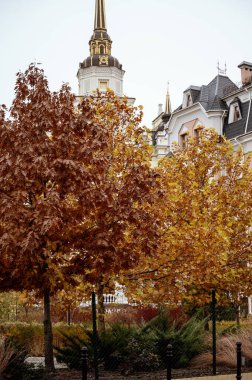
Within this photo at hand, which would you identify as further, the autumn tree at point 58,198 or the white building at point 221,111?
the white building at point 221,111

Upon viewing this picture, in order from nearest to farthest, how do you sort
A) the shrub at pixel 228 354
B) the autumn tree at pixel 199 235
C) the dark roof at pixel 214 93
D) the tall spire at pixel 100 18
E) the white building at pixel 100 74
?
the shrub at pixel 228 354 < the autumn tree at pixel 199 235 < the dark roof at pixel 214 93 < the white building at pixel 100 74 < the tall spire at pixel 100 18

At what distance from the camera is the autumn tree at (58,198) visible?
10.6m

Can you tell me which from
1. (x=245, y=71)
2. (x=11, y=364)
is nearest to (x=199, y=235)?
(x=11, y=364)

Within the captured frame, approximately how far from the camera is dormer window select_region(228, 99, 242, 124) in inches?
1318

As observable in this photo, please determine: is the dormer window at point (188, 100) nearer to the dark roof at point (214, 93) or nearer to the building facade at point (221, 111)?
the building facade at point (221, 111)

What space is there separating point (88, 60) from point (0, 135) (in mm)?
Result: 51624

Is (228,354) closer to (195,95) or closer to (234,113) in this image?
(234,113)

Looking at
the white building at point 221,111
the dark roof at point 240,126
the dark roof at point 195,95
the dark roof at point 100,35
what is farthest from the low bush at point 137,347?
the dark roof at point 100,35

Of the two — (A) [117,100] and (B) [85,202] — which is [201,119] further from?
(B) [85,202]

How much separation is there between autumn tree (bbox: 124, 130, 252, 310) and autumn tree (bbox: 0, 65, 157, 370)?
134cm

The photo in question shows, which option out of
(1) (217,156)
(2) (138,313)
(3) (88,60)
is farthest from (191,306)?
(3) (88,60)

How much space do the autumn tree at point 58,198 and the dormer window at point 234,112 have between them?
22.6 meters

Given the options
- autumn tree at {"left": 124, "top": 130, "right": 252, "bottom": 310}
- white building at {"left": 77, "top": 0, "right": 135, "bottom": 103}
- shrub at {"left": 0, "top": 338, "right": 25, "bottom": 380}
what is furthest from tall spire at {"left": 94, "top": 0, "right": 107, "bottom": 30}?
shrub at {"left": 0, "top": 338, "right": 25, "bottom": 380}

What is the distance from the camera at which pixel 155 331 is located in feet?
45.5
